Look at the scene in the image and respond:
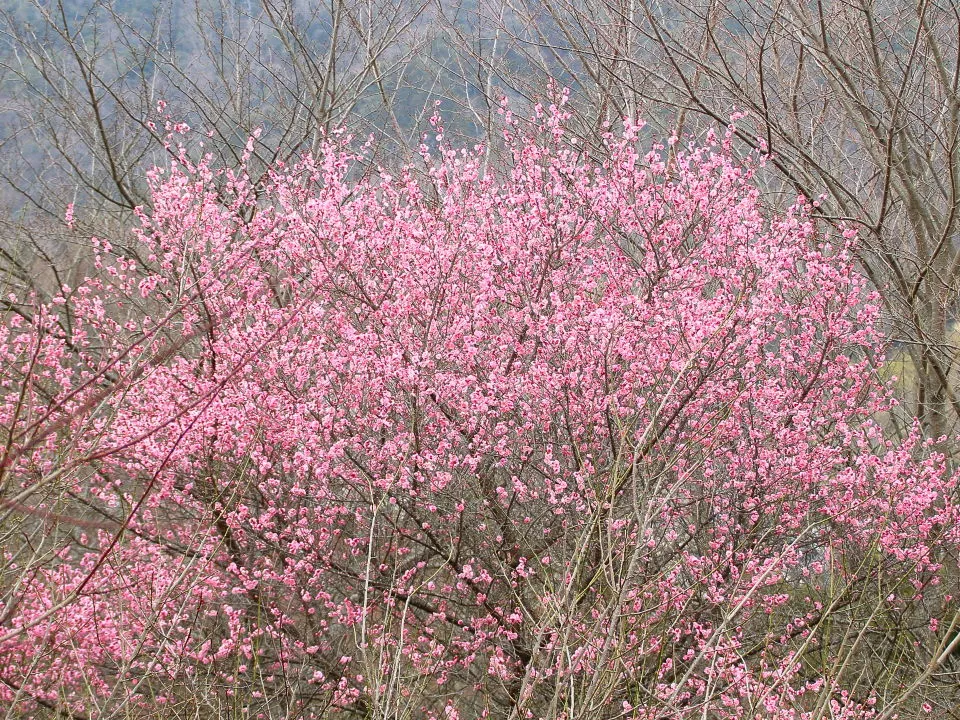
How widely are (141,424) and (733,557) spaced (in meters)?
4.41

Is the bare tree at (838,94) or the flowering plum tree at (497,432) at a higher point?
the bare tree at (838,94)

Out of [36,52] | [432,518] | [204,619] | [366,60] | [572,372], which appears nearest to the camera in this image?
[572,372]

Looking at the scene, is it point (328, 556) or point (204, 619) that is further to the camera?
point (204, 619)

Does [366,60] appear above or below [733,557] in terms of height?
above

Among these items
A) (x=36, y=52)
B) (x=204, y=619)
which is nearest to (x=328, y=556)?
(x=204, y=619)

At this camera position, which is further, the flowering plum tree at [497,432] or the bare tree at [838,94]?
the bare tree at [838,94]

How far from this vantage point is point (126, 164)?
10758mm

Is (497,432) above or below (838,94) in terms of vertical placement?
below

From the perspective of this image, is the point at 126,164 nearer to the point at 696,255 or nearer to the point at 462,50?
the point at 462,50

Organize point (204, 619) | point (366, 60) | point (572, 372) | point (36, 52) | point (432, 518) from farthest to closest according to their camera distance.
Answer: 1. point (366, 60)
2. point (36, 52)
3. point (204, 619)
4. point (432, 518)
5. point (572, 372)

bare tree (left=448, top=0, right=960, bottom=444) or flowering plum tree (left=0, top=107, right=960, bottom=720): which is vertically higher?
bare tree (left=448, top=0, right=960, bottom=444)

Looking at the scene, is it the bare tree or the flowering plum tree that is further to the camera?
the bare tree

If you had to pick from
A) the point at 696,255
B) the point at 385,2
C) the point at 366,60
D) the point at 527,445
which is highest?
the point at 385,2

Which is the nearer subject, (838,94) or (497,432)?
(497,432)
